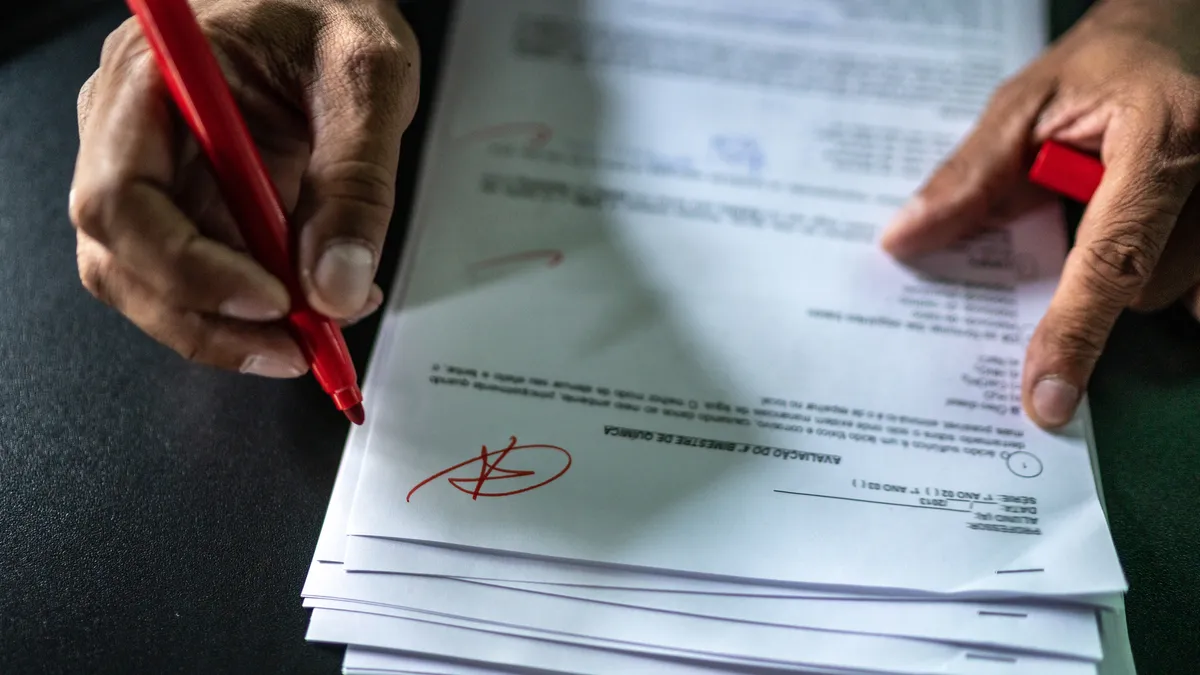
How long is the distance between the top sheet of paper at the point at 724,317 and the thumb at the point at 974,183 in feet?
0.05

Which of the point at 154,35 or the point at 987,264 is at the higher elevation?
the point at 154,35

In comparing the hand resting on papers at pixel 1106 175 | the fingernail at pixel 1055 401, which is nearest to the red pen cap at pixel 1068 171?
the hand resting on papers at pixel 1106 175

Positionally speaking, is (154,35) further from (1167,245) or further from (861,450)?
(1167,245)

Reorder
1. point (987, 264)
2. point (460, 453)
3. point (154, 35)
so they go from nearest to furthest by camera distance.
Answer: point (154, 35), point (460, 453), point (987, 264)

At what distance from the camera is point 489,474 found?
46 cm

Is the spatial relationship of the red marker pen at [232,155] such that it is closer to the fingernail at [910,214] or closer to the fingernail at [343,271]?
the fingernail at [343,271]

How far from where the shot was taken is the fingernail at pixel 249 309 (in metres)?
0.39

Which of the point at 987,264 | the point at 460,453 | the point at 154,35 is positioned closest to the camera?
the point at 154,35

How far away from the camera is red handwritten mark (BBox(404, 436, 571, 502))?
0.46m

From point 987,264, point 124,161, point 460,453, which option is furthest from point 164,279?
point 987,264

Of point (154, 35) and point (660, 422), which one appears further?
point (660, 422)

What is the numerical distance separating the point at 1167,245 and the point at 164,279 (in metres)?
0.57

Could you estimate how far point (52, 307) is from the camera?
52 centimetres

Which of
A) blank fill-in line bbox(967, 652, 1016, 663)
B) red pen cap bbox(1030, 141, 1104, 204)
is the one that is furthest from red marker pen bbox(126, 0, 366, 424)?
red pen cap bbox(1030, 141, 1104, 204)
